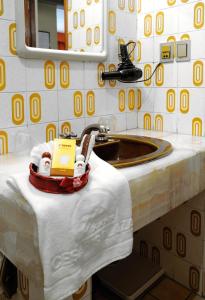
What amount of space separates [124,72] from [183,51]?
0.30m

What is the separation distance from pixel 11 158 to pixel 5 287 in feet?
1.43

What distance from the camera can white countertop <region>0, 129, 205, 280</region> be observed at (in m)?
0.70

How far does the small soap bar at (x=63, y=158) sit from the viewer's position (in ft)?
2.29

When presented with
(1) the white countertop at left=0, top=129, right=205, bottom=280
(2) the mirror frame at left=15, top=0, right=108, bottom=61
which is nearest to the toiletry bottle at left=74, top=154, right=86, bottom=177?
(1) the white countertop at left=0, top=129, right=205, bottom=280

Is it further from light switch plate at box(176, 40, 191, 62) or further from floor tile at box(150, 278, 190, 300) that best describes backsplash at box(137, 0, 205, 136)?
floor tile at box(150, 278, 190, 300)

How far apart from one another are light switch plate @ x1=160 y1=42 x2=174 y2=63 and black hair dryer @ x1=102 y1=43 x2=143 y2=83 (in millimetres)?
153

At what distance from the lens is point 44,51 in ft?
3.81

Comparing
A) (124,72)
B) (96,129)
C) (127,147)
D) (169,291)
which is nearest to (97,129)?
(96,129)

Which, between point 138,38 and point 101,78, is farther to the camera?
point 138,38

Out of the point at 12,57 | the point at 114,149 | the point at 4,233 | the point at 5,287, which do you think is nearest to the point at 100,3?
the point at 12,57

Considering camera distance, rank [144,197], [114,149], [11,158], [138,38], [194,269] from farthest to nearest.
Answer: [138,38], [194,269], [114,149], [11,158], [144,197]

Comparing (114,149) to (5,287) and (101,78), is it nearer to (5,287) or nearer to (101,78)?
(101,78)

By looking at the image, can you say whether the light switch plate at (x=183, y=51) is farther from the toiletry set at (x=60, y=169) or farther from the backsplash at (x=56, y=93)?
the toiletry set at (x=60, y=169)

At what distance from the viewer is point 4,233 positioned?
0.79 meters
